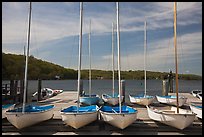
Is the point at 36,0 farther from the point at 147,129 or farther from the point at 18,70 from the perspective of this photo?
the point at 18,70

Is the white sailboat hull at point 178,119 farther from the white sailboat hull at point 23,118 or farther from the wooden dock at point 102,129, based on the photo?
the white sailboat hull at point 23,118

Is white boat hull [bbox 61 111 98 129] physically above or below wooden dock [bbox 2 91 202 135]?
above

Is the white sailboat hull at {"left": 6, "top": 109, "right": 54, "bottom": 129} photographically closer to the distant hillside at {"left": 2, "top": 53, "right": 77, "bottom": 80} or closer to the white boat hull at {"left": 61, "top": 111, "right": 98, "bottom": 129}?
the white boat hull at {"left": 61, "top": 111, "right": 98, "bottom": 129}

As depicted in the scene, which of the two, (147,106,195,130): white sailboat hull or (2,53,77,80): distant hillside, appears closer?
(147,106,195,130): white sailboat hull

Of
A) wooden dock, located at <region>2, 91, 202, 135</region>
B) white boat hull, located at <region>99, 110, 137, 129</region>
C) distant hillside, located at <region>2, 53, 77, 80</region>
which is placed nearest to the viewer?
white boat hull, located at <region>99, 110, 137, 129</region>

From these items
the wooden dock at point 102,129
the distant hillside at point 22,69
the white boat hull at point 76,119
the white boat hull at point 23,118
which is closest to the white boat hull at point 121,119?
the wooden dock at point 102,129

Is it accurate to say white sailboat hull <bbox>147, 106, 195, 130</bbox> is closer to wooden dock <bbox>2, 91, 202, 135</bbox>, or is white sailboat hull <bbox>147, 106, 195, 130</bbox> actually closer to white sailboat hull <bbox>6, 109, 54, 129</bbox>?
wooden dock <bbox>2, 91, 202, 135</bbox>

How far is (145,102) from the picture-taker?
14.3m

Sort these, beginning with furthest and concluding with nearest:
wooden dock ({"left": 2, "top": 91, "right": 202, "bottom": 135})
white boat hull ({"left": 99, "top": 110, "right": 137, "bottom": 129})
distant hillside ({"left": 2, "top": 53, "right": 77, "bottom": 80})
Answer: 1. distant hillside ({"left": 2, "top": 53, "right": 77, "bottom": 80})
2. wooden dock ({"left": 2, "top": 91, "right": 202, "bottom": 135})
3. white boat hull ({"left": 99, "top": 110, "right": 137, "bottom": 129})

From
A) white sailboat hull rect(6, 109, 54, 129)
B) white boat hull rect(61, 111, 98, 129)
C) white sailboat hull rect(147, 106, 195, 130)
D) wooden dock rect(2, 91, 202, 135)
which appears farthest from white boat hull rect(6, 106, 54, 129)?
white sailboat hull rect(147, 106, 195, 130)

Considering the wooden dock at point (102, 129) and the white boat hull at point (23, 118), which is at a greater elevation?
the white boat hull at point (23, 118)

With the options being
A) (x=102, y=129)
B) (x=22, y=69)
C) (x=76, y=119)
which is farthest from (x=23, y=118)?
(x=22, y=69)

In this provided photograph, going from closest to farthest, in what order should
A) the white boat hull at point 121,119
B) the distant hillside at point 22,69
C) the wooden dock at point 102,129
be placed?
the white boat hull at point 121,119 < the wooden dock at point 102,129 < the distant hillside at point 22,69

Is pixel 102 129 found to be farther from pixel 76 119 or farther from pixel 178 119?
pixel 178 119
